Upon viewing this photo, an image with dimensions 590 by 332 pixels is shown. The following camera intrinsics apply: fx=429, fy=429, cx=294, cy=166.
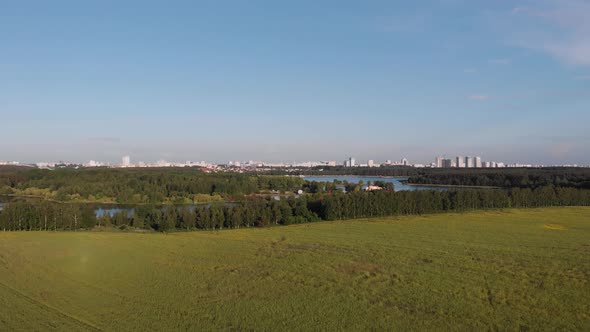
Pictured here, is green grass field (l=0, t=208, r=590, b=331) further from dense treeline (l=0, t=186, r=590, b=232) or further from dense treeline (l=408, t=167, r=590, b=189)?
dense treeline (l=408, t=167, r=590, b=189)

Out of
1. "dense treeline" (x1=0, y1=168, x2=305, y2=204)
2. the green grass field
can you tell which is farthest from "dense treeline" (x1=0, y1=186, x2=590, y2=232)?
"dense treeline" (x1=0, y1=168, x2=305, y2=204)

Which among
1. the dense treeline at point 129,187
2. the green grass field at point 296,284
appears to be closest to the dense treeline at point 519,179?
the dense treeline at point 129,187

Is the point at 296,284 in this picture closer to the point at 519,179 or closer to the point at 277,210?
the point at 277,210

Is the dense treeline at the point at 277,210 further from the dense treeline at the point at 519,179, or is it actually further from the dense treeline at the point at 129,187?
the dense treeline at the point at 519,179

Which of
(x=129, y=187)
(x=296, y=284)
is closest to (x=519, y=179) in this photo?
(x=129, y=187)

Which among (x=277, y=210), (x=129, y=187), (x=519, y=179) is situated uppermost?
(x=519, y=179)

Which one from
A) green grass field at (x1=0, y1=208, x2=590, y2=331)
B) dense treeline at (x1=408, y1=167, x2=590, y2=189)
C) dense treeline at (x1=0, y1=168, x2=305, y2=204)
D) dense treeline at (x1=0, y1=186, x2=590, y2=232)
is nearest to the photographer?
green grass field at (x1=0, y1=208, x2=590, y2=331)

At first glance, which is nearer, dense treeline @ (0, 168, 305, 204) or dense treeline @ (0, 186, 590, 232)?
dense treeline @ (0, 186, 590, 232)
